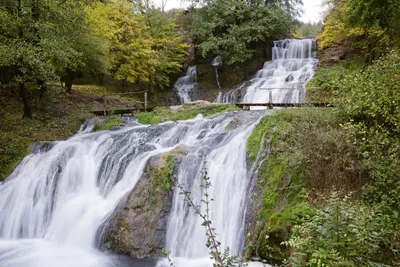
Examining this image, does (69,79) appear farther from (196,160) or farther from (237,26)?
(196,160)

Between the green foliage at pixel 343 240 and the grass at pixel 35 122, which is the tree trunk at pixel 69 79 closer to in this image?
the grass at pixel 35 122

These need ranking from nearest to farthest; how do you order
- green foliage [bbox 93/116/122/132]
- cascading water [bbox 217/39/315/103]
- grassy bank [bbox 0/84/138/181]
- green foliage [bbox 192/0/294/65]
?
grassy bank [bbox 0/84/138/181]
green foliage [bbox 93/116/122/132]
cascading water [bbox 217/39/315/103]
green foliage [bbox 192/0/294/65]

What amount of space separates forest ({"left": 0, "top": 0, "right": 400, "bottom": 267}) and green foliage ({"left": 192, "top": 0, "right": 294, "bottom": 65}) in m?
4.50

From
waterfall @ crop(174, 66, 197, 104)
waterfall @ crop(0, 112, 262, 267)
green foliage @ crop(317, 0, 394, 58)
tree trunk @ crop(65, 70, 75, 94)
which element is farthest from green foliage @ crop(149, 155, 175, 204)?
waterfall @ crop(174, 66, 197, 104)

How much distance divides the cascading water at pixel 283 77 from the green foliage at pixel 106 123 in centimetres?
733

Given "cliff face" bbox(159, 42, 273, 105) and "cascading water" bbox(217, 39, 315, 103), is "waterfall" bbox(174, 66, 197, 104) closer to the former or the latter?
"cliff face" bbox(159, 42, 273, 105)

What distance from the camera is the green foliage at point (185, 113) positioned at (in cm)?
1388

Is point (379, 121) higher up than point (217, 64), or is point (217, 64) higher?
point (217, 64)

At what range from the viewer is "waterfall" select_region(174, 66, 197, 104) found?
22125 millimetres

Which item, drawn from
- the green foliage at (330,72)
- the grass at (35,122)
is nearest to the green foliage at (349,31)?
the green foliage at (330,72)

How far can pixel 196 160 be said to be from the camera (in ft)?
27.0

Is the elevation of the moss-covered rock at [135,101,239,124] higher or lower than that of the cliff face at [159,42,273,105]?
lower

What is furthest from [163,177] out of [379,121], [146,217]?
[379,121]

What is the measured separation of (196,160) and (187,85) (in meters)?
15.6
